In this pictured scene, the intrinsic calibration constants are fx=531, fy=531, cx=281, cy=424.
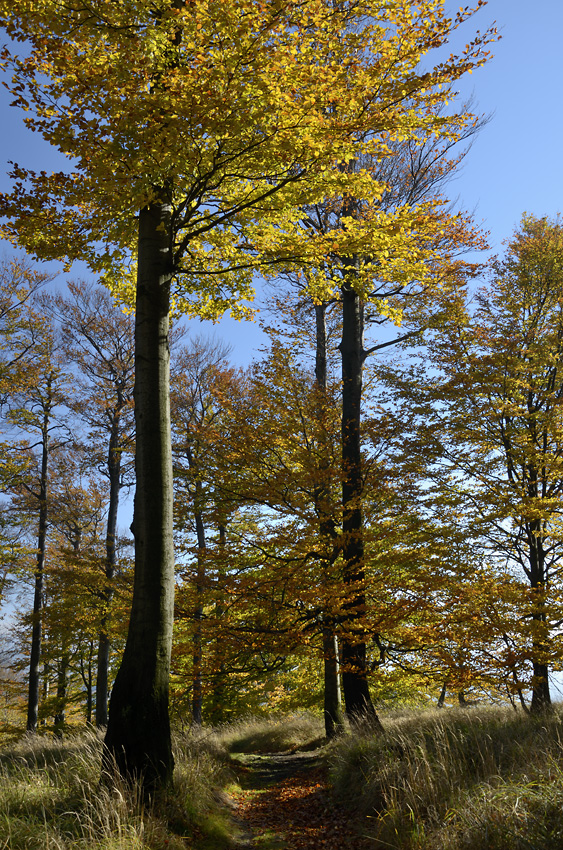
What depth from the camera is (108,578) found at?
1442 cm

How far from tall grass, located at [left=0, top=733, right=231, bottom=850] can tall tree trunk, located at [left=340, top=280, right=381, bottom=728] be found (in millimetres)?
2992

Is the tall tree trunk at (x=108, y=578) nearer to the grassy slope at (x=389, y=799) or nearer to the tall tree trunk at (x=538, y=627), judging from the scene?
the grassy slope at (x=389, y=799)

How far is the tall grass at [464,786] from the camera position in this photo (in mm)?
3102

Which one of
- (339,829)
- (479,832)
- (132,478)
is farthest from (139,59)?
(132,478)

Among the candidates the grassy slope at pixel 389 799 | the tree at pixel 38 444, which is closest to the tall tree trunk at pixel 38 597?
the tree at pixel 38 444

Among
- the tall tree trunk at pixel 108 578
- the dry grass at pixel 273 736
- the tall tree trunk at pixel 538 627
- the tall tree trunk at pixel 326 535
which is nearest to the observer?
the tall tree trunk at pixel 538 627

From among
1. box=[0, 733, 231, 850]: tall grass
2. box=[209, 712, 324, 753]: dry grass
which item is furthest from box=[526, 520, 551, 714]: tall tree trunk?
box=[209, 712, 324, 753]: dry grass

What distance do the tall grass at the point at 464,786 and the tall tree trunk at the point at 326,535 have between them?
2.16m

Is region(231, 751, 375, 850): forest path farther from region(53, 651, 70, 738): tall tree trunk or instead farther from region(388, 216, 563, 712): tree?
region(53, 651, 70, 738): tall tree trunk

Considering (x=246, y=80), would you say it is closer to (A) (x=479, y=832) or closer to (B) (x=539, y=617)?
(A) (x=479, y=832)

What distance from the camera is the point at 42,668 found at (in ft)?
71.8

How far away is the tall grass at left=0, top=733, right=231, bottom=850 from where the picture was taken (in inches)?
136

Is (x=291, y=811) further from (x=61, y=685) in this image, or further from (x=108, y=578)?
(x=61, y=685)

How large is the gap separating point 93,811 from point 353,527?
615cm
